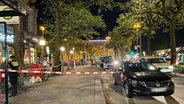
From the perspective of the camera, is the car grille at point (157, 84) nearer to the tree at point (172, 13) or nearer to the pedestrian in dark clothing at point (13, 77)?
the pedestrian in dark clothing at point (13, 77)

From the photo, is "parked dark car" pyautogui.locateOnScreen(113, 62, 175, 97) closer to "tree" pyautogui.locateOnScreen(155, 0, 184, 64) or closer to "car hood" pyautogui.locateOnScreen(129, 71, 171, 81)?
"car hood" pyautogui.locateOnScreen(129, 71, 171, 81)

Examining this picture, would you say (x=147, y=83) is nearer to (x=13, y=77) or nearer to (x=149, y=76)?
(x=149, y=76)

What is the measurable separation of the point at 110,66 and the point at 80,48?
52795mm

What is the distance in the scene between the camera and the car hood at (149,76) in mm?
11750

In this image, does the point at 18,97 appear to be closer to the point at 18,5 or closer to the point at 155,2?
the point at 18,5

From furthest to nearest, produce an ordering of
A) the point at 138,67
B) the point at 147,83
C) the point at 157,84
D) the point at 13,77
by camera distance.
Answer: the point at 138,67
the point at 13,77
the point at 147,83
the point at 157,84

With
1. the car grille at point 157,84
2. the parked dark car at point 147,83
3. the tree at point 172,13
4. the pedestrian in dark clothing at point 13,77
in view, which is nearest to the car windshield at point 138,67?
the parked dark car at point 147,83

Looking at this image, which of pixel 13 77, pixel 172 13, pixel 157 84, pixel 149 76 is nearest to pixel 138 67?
pixel 149 76

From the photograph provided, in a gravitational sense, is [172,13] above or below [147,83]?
above

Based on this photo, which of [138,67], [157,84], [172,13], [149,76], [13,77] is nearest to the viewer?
[157,84]

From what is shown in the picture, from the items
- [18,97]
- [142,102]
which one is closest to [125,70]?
[142,102]

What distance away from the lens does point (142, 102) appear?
37.7 feet

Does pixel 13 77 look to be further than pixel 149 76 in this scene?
Yes

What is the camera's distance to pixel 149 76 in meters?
12.0
